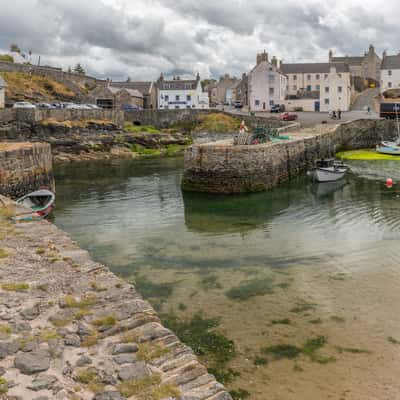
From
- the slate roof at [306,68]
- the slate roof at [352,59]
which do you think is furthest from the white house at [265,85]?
the slate roof at [352,59]

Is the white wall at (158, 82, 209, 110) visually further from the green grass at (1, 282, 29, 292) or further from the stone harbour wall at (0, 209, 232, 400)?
the green grass at (1, 282, 29, 292)

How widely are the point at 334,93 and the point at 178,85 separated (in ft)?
82.3

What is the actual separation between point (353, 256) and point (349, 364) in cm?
629

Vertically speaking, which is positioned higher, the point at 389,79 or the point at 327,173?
the point at 389,79

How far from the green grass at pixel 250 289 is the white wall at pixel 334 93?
2348 inches

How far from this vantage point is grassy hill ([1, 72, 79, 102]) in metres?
58.7

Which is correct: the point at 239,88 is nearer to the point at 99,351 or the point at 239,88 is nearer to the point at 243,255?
the point at 243,255

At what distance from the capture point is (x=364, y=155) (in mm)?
41656

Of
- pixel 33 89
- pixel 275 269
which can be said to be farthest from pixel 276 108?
pixel 275 269

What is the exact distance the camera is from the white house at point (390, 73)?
2968 inches

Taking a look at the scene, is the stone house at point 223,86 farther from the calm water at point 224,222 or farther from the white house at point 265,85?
the calm water at point 224,222

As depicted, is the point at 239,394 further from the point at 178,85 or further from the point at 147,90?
the point at 147,90

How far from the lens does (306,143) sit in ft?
104

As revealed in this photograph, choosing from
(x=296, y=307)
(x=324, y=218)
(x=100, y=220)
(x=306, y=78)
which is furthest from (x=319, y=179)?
(x=306, y=78)
